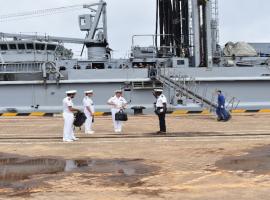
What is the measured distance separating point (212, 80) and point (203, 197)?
61.0 feet

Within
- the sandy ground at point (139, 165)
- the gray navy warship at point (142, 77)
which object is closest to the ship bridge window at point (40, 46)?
the gray navy warship at point (142, 77)

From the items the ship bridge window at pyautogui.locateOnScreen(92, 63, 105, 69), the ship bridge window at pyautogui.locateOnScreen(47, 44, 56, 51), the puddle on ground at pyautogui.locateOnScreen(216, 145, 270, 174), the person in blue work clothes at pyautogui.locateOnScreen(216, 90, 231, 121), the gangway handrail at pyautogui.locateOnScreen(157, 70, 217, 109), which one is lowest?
the puddle on ground at pyautogui.locateOnScreen(216, 145, 270, 174)

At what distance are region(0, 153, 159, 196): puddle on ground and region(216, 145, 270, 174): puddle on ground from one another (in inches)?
53.3

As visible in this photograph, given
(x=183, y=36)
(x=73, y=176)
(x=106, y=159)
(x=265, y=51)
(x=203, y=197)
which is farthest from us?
(x=265, y=51)

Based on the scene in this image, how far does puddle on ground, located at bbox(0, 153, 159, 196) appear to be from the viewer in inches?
293

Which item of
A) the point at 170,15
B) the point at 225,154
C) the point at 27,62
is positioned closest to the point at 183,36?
the point at 170,15

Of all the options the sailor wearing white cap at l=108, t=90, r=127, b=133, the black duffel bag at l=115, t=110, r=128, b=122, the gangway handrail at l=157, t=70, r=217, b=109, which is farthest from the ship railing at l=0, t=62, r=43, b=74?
the black duffel bag at l=115, t=110, r=128, b=122

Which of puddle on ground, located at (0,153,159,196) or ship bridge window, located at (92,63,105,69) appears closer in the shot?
puddle on ground, located at (0,153,159,196)

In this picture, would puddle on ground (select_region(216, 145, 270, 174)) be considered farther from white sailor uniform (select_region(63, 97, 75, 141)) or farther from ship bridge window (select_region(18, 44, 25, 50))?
ship bridge window (select_region(18, 44, 25, 50))

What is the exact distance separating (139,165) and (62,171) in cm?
145

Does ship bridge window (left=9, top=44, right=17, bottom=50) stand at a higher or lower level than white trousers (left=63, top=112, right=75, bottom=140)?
higher

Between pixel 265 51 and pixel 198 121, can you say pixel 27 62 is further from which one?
pixel 265 51

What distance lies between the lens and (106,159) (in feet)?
32.7

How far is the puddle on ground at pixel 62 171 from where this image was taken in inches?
293
